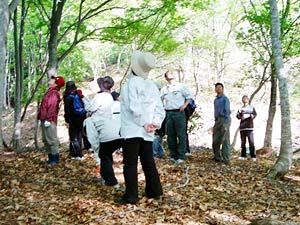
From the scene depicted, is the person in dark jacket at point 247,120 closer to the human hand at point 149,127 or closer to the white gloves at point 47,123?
the white gloves at point 47,123

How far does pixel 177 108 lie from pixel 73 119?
7.69 feet

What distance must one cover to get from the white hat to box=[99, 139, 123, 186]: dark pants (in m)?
1.29

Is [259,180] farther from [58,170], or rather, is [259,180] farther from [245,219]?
[58,170]

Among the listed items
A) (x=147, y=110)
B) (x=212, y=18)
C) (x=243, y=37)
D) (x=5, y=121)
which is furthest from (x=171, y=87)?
(x=5, y=121)

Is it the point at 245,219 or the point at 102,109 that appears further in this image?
the point at 102,109

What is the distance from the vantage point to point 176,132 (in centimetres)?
857

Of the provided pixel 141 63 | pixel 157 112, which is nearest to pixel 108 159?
pixel 157 112

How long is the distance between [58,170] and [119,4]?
1007cm

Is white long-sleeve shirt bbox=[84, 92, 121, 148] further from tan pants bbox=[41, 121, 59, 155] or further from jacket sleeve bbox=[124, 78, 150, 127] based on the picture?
tan pants bbox=[41, 121, 59, 155]

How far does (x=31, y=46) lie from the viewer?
25016 millimetres

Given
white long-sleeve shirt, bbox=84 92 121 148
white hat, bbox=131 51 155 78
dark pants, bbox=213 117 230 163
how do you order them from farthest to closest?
dark pants, bbox=213 117 230 163 < white long-sleeve shirt, bbox=84 92 121 148 < white hat, bbox=131 51 155 78

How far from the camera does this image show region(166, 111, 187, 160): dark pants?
8.40 meters

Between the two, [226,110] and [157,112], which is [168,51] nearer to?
[226,110]

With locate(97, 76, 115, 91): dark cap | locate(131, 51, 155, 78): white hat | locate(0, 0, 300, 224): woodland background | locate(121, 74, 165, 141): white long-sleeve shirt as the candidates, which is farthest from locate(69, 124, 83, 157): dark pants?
locate(131, 51, 155, 78): white hat
